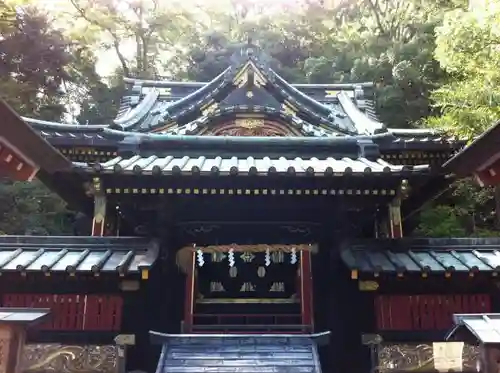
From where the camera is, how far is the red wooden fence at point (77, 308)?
684 cm

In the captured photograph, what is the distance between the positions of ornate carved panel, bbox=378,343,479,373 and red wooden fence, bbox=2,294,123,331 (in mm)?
3583

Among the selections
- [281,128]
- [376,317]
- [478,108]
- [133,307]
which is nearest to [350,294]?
[376,317]

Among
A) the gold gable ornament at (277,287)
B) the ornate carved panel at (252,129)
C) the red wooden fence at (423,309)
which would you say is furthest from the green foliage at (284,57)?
the gold gable ornament at (277,287)

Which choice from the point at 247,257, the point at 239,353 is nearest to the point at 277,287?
the point at 247,257

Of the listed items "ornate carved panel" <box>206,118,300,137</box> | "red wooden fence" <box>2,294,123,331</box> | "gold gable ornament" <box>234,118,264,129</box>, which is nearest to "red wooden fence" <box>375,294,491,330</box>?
"red wooden fence" <box>2,294,123,331</box>

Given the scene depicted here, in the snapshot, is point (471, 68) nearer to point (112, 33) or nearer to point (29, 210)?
point (29, 210)

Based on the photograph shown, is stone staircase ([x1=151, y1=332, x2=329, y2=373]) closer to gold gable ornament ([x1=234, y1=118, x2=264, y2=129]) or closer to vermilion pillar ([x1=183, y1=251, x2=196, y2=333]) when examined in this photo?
vermilion pillar ([x1=183, y1=251, x2=196, y2=333])

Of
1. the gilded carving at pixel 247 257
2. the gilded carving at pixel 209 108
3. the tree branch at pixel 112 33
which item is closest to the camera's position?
the gilded carving at pixel 247 257

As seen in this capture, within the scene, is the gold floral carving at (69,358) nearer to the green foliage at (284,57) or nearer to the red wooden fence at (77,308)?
the red wooden fence at (77,308)

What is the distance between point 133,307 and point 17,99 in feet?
46.6

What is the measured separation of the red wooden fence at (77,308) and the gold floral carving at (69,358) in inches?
11.0

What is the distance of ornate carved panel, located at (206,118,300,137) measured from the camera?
32.2 ft

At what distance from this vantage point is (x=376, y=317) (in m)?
6.94

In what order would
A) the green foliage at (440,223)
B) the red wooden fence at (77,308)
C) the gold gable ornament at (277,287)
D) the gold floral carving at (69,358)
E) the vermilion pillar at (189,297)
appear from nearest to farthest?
the gold floral carving at (69,358) < the red wooden fence at (77,308) < the vermilion pillar at (189,297) < the gold gable ornament at (277,287) < the green foliage at (440,223)
